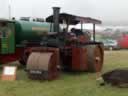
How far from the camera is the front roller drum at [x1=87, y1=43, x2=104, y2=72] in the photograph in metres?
14.2

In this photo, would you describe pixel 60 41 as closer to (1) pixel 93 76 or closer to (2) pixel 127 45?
(1) pixel 93 76

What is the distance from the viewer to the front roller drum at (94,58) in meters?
14.2

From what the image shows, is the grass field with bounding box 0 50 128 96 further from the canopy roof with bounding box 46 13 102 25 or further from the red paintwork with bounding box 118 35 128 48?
the red paintwork with bounding box 118 35 128 48

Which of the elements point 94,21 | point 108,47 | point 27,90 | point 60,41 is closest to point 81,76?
point 60,41

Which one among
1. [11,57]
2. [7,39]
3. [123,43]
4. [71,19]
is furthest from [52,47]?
[123,43]

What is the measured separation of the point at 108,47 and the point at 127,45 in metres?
2.52

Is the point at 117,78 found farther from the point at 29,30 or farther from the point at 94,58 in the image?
the point at 29,30

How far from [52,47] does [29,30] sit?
3.00 m

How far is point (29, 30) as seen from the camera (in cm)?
1577

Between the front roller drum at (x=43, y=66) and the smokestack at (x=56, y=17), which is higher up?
the smokestack at (x=56, y=17)

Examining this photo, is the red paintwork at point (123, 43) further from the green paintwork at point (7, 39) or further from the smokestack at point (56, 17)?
the smokestack at point (56, 17)

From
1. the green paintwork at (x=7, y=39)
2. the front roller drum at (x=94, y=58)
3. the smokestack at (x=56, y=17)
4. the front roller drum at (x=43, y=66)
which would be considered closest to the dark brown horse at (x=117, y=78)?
the front roller drum at (x=43, y=66)

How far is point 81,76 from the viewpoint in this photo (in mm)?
13305

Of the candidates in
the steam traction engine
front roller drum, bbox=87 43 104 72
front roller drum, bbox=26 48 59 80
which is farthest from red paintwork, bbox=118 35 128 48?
front roller drum, bbox=26 48 59 80
